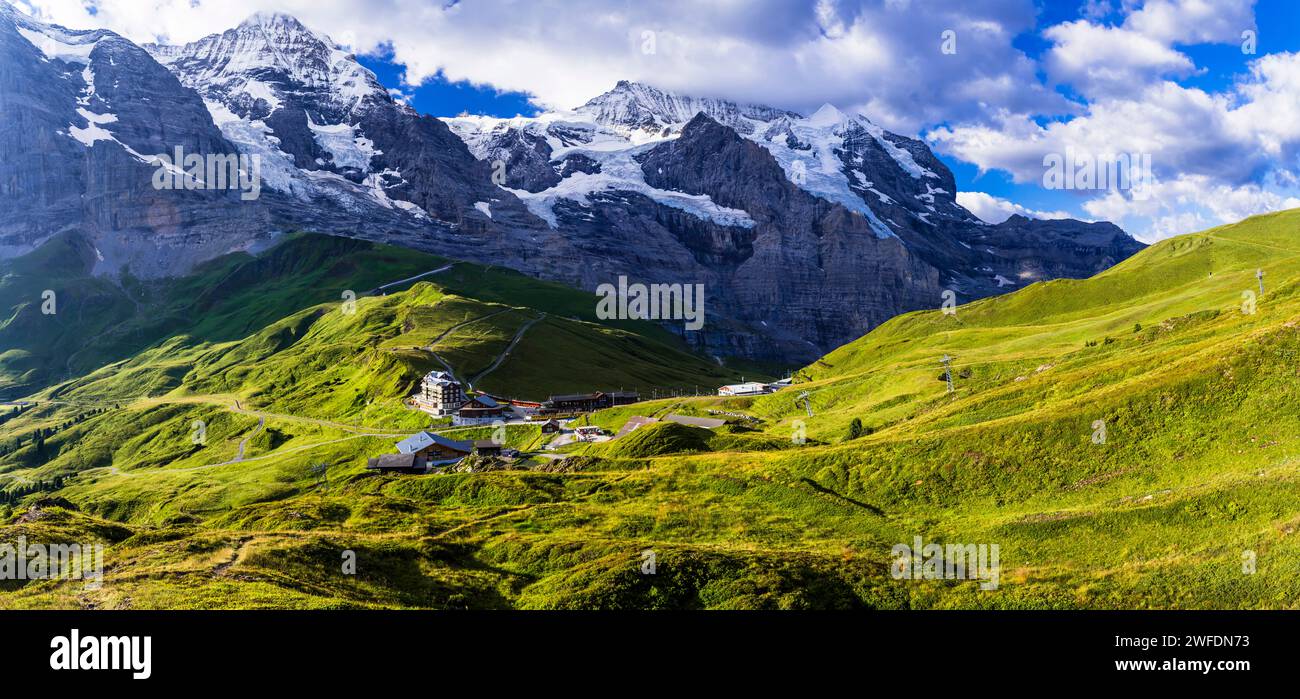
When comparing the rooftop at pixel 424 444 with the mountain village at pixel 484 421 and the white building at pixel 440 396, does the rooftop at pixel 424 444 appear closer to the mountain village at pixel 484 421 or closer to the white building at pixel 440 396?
the mountain village at pixel 484 421

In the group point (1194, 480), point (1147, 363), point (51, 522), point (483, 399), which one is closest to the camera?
point (51, 522)

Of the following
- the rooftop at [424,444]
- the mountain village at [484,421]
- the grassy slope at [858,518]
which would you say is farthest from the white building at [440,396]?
the grassy slope at [858,518]

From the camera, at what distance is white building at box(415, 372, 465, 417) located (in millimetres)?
178375

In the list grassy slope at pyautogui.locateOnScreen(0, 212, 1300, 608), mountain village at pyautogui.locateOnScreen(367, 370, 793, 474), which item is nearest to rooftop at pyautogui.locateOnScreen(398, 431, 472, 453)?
mountain village at pyautogui.locateOnScreen(367, 370, 793, 474)

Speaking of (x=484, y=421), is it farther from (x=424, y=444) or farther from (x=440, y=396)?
(x=424, y=444)

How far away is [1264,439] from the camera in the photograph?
177 ft

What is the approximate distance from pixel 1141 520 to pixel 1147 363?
101 ft

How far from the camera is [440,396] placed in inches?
7042

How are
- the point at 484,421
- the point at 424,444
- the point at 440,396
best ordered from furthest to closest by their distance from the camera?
the point at 440,396 < the point at 484,421 < the point at 424,444

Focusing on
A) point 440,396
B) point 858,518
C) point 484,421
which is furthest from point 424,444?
point 858,518

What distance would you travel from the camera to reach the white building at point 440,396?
178375 mm

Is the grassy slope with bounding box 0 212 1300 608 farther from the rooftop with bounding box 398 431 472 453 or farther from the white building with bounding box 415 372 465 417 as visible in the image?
the white building with bounding box 415 372 465 417
